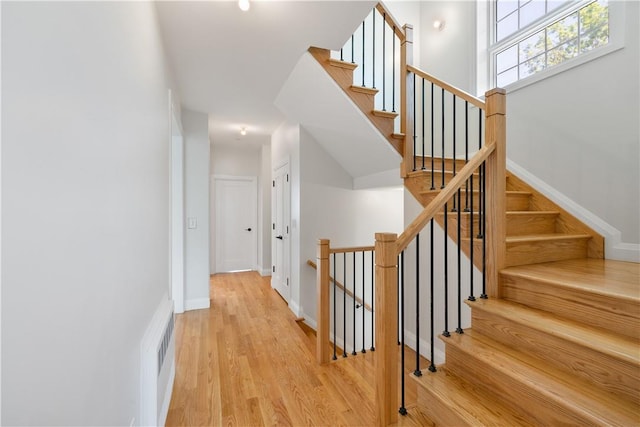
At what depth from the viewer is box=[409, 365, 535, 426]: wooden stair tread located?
1.22 meters

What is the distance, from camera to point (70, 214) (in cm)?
72

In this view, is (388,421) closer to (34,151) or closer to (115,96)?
(34,151)

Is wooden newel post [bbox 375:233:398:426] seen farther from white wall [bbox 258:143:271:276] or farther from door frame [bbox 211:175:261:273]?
door frame [bbox 211:175:261:273]

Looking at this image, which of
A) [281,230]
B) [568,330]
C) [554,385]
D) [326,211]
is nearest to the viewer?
[554,385]

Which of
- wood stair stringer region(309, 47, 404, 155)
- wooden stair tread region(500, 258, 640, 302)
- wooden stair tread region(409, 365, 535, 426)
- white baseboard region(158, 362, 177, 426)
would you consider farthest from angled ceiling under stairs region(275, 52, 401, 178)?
white baseboard region(158, 362, 177, 426)

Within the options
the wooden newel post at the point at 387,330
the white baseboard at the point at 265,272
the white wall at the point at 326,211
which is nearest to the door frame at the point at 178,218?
the white wall at the point at 326,211

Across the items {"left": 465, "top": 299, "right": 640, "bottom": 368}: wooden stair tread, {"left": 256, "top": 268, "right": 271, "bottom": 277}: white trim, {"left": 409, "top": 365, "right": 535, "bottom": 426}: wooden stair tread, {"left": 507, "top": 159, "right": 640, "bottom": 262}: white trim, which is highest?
{"left": 507, "top": 159, "right": 640, "bottom": 262}: white trim

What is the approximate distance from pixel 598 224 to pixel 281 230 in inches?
143

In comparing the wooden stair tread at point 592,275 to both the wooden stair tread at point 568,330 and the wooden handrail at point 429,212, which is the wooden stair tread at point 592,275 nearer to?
the wooden stair tread at point 568,330

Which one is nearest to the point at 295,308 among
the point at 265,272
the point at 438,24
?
the point at 265,272

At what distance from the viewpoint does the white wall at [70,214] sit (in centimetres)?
53

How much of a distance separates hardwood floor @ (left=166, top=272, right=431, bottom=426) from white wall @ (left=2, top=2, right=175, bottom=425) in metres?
0.85

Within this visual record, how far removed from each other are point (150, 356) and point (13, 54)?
1271 millimetres

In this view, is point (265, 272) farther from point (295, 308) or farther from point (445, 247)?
point (445, 247)
